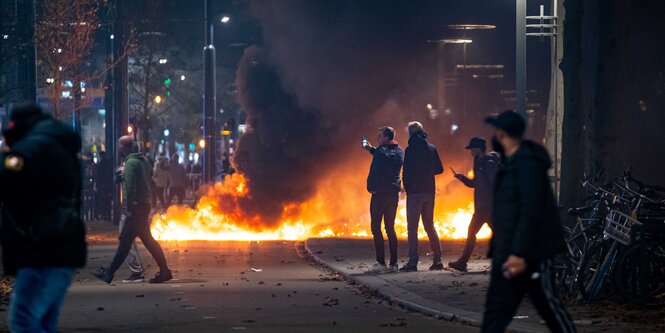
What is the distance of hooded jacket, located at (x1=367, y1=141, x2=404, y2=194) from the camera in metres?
16.9

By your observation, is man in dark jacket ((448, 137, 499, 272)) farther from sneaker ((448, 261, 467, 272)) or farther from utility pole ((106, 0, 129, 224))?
utility pole ((106, 0, 129, 224))

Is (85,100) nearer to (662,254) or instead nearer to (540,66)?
(540,66)

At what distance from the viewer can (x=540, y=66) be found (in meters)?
41.8

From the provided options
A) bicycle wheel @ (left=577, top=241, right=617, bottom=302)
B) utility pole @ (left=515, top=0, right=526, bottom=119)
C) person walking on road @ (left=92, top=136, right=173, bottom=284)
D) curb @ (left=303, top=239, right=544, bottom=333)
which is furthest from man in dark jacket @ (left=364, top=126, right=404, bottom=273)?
bicycle wheel @ (left=577, top=241, right=617, bottom=302)

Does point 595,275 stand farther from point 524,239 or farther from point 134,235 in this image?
point 134,235

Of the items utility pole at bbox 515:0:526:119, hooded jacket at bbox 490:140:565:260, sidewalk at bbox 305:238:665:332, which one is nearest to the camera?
hooded jacket at bbox 490:140:565:260

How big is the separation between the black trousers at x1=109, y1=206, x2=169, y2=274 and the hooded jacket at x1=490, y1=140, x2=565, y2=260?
330 inches

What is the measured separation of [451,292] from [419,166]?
322 centimetres

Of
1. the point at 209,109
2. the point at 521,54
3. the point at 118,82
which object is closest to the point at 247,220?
the point at 118,82

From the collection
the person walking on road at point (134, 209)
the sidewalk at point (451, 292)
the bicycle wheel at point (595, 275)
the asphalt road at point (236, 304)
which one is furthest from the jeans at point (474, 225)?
the person walking on road at point (134, 209)

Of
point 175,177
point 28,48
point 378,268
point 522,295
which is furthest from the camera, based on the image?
point 175,177

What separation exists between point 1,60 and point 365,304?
12.6 meters

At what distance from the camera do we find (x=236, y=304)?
13.0m

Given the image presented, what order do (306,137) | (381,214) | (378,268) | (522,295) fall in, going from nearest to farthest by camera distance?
(522,295), (378,268), (381,214), (306,137)
